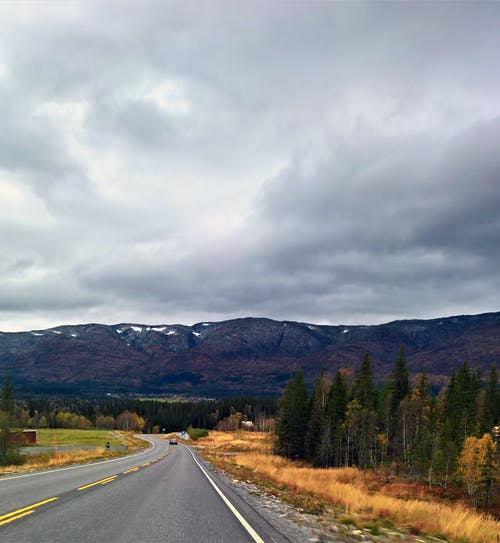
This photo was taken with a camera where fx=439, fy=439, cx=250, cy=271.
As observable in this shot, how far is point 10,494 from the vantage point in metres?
13.1

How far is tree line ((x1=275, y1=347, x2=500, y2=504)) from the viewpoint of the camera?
60125 mm

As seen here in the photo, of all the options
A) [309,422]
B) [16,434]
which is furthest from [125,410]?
[16,434]

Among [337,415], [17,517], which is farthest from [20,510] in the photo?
[337,415]

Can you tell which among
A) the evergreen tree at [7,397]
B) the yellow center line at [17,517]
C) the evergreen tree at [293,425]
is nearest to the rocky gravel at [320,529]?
the yellow center line at [17,517]

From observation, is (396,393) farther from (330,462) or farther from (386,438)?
(330,462)

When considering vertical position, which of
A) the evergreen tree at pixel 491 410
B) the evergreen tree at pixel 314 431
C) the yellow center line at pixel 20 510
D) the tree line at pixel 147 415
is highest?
the yellow center line at pixel 20 510

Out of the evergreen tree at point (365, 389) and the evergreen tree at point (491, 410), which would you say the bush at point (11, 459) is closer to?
the evergreen tree at point (365, 389)

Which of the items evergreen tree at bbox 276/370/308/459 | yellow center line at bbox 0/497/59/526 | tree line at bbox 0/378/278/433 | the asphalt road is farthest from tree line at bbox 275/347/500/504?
tree line at bbox 0/378/278/433

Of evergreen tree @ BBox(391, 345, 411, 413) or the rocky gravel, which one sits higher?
the rocky gravel

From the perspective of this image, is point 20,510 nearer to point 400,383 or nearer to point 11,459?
point 11,459

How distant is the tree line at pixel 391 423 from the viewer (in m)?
Answer: 60.1

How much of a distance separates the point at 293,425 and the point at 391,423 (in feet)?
51.4

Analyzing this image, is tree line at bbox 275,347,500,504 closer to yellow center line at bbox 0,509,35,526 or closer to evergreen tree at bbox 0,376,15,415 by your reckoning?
evergreen tree at bbox 0,376,15,415

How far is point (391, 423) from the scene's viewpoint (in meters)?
69.1
